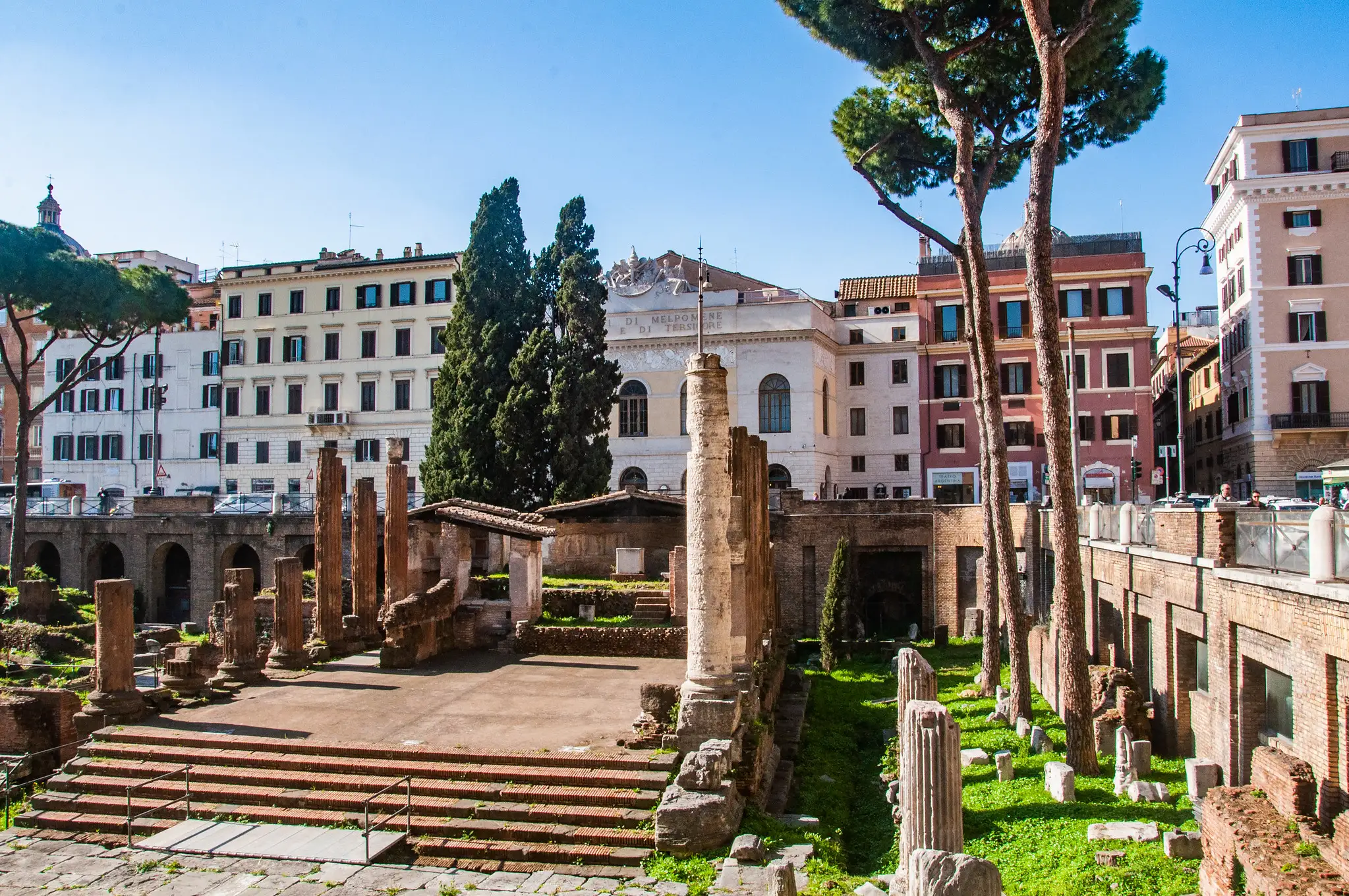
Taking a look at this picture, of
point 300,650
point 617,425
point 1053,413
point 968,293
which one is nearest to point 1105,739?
point 1053,413

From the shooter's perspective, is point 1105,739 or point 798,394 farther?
point 798,394

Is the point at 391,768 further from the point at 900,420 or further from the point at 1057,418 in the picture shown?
the point at 900,420

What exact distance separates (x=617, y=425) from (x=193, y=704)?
26.2 meters

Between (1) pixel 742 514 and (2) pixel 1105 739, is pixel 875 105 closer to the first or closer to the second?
(1) pixel 742 514

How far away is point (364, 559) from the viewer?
23.3m

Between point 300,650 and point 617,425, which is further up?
point 617,425

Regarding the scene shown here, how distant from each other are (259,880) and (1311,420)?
3134 centimetres

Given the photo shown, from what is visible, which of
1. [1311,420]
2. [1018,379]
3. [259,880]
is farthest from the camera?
[1018,379]

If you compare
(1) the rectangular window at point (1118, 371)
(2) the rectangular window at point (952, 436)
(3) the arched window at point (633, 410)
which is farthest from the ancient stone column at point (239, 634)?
(1) the rectangular window at point (1118, 371)

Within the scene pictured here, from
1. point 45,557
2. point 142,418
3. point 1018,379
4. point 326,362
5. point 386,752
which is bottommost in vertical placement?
point 386,752

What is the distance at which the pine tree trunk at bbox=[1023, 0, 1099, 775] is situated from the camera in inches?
546

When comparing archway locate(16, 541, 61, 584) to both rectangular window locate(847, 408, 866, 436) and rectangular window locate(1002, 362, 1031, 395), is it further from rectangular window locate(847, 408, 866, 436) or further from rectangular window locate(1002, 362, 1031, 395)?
rectangular window locate(1002, 362, 1031, 395)

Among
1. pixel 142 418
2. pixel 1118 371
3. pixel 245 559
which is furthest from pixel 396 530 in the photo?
pixel 142 418

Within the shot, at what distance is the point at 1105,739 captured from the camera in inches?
571
